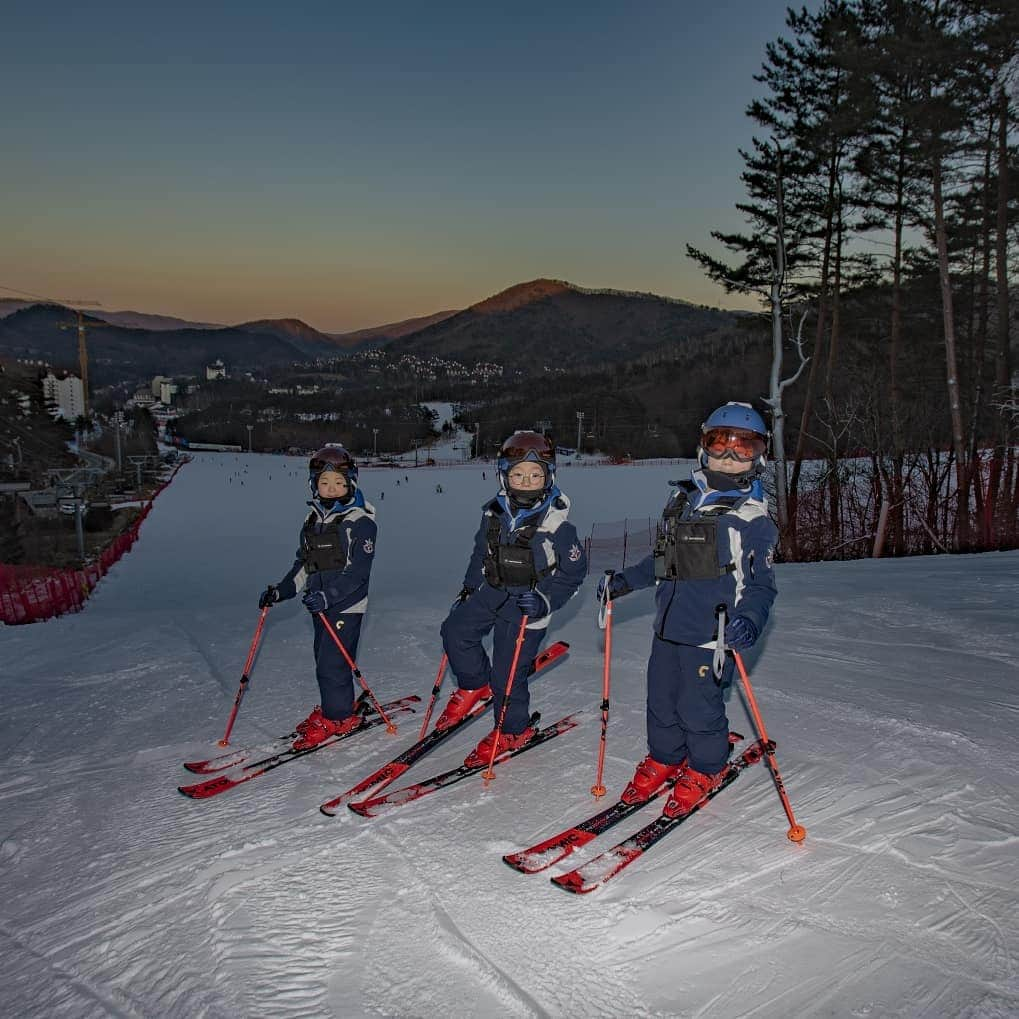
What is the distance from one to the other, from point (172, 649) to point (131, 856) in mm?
4890

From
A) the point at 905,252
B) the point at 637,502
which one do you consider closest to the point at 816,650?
the point at 905,252

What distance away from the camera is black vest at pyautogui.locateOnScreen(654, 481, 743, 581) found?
3.41 metres

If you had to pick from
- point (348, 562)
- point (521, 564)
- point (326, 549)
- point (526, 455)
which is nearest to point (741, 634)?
point (521, 564)

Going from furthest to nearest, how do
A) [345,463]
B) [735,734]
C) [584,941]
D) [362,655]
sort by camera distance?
1. [362,655]
2. [345,463]
3. [735,734]
4. [584,941]

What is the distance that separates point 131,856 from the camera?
3.39 m

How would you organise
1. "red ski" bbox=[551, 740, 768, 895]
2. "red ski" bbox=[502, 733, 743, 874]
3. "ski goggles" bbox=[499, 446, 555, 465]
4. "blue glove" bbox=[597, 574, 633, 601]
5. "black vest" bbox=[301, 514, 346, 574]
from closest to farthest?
"red ski" bbox=[551, 740, 768, 895] < "red ski" bbox=[502, 733, 743, 874] < "blue glove" bbox=[597, 574, 633, 601] < "ski goggles" bbox=[499, 446, 555, 465] < "black vest" bbox=[301, 514, 346, 574]

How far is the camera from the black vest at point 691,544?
341 centimetres

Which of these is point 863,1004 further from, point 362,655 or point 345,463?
point 362,655

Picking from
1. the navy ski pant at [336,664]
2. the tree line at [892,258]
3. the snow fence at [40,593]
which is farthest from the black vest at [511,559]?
the tree line at [892,258]

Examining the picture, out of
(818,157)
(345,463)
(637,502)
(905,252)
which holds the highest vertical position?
(818,157)

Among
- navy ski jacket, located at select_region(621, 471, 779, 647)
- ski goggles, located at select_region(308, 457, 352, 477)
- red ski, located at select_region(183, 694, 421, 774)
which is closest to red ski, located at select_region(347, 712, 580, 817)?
red ski, located at select_region(183, 694, 421, 774)

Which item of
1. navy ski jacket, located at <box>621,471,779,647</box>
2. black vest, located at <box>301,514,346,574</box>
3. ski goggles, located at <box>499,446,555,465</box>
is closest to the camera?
navy ski jacket, located at <box>621,471,779,647</box>

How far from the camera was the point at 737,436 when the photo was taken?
3.49m

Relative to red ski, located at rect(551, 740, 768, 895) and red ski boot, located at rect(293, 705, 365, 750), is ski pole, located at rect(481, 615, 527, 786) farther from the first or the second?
red ski boot, located at rect(293, 705, 365, 750)
